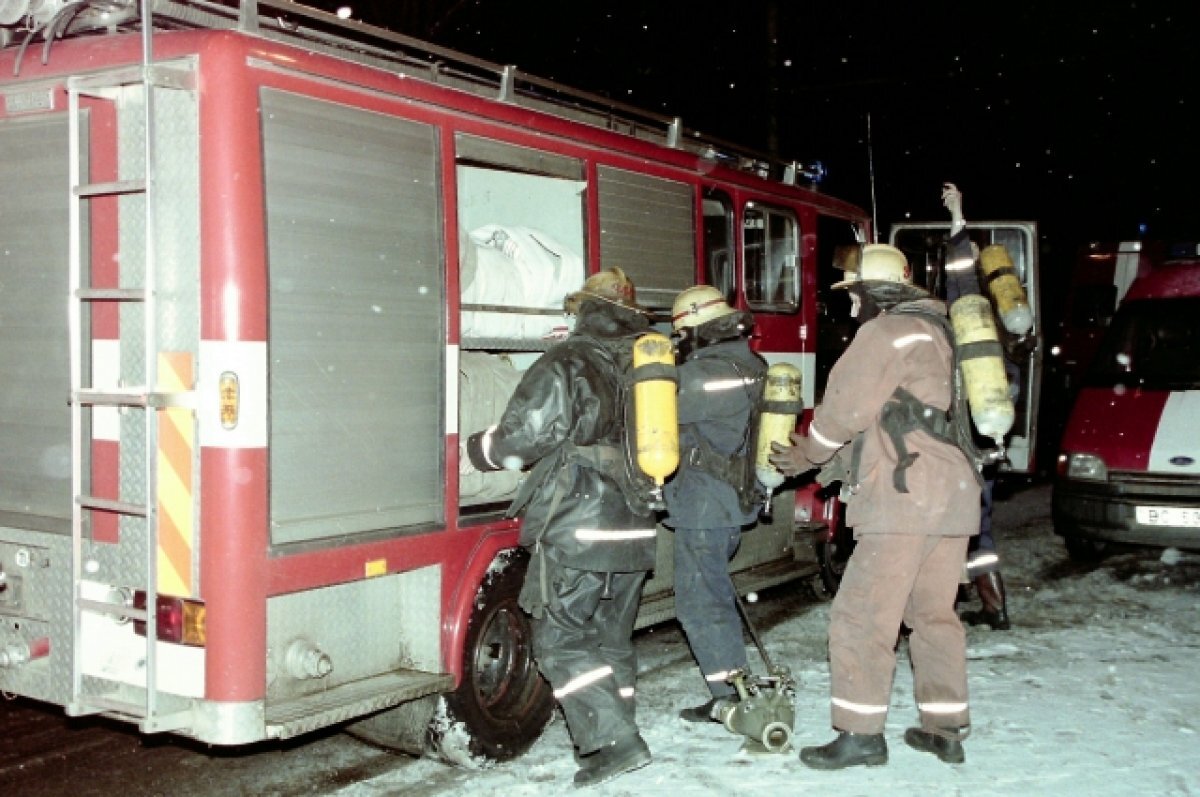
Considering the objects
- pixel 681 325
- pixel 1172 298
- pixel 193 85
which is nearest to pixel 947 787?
pixel 681 325

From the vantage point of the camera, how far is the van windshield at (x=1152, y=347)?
8898 millimetres

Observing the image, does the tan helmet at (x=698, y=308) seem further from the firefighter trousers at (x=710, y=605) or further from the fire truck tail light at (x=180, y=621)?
the fire truck tail light at (x=180, y=621)

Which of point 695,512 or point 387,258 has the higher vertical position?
point 387,258

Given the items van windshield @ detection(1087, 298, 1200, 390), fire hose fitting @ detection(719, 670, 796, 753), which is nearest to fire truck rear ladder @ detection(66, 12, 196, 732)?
fire hose fitting @ detection(719, 670, 796, 753)

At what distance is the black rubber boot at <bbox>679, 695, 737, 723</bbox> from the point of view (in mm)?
5336

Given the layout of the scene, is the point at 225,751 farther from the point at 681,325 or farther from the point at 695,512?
the point at 681,325

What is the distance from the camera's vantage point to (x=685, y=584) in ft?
17.7

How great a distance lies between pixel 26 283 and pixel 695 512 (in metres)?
3.01

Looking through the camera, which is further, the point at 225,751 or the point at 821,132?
the point at 821,132

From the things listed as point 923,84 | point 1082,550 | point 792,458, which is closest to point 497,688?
point 792,458

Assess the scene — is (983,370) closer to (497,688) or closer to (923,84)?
(497,688)

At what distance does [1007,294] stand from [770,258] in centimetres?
174

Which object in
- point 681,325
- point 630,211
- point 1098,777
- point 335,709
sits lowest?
point 1098,777

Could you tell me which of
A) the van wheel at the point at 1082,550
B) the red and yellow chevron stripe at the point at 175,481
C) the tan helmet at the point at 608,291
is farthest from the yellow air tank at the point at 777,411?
the van wheel at the point at 1082,550
